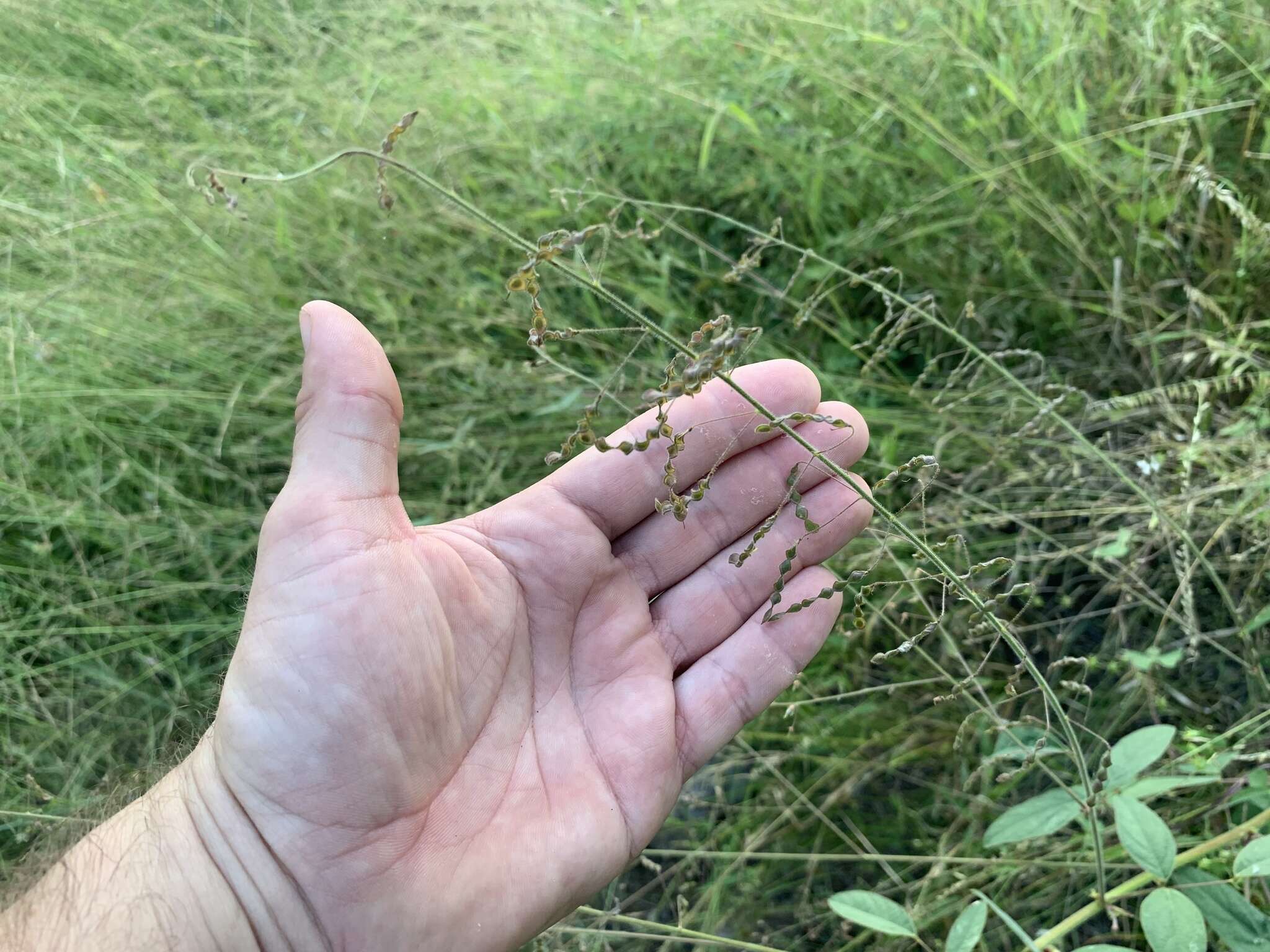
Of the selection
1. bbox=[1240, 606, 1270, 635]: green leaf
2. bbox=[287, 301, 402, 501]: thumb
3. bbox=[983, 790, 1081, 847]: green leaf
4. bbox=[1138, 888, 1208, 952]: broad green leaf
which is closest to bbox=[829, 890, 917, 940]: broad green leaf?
bbox=[983, 790, 1081, 847]: green leaf

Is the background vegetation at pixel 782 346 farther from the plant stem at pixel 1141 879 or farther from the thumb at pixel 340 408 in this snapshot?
the thumb at pixel 340 408

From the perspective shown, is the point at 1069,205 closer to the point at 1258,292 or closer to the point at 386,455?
the point at 1258,292

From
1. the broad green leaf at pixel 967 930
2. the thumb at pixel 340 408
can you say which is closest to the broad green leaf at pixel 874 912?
the broad green leaf at pixel 967 930

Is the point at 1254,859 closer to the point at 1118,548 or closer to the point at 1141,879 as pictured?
the point at 1141,879

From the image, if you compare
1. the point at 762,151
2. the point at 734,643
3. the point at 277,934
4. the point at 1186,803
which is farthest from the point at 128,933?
the point at 762,151

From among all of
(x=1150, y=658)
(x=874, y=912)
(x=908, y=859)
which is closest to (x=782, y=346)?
(x=1150, y=658)

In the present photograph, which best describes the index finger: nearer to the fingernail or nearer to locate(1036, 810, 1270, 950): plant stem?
the fingernail
